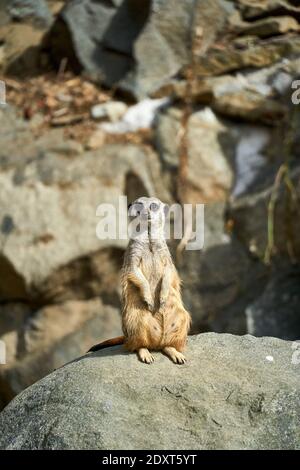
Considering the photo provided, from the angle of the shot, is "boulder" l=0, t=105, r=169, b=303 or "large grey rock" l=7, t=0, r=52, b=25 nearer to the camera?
"boulder" l=0, t=105, r=169, b=303

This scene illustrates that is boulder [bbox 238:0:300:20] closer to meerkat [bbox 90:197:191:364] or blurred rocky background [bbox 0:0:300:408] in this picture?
blurred rocky background [bbox 0:0:300:408]

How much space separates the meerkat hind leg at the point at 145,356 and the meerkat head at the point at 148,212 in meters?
0.79

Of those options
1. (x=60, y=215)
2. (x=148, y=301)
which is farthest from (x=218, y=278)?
(x=148, y=301)

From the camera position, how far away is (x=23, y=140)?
935 centimetres

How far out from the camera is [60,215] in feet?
28.8

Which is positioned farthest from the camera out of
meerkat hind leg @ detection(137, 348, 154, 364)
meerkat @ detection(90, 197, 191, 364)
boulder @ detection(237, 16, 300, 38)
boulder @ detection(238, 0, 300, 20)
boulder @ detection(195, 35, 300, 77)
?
boulder @ detection(238, 0, 300, 20)

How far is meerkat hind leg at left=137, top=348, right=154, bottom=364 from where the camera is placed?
15.8 feet

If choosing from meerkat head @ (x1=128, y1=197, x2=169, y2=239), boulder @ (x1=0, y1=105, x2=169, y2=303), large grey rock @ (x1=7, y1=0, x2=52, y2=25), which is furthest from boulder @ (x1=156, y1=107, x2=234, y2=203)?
meerkat head @ (x1=128, y1=197, x2=169, y2=239)

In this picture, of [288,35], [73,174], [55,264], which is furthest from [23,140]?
[288,35]

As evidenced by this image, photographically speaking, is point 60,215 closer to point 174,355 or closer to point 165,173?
point 165,173

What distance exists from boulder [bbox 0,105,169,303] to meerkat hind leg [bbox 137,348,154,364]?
3873mm

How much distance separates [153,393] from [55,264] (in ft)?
14.3

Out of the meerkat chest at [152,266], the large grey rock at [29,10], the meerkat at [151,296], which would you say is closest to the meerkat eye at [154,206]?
the meerkat at [151,296]
